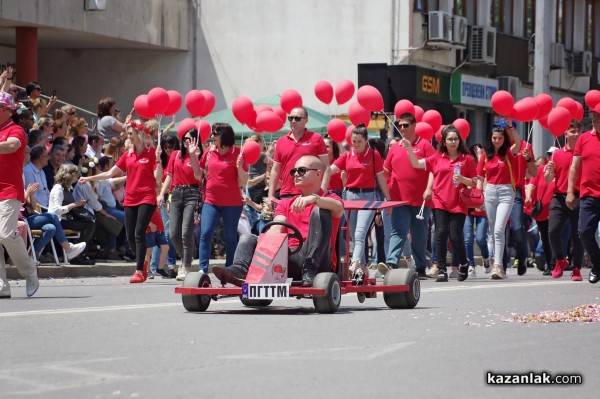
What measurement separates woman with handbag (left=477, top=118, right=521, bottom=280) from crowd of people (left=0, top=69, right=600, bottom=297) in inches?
0.8

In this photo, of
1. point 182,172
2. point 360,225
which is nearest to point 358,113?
point 360,225

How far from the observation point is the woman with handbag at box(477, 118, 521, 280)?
64.9 feet

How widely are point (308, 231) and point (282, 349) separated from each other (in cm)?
311

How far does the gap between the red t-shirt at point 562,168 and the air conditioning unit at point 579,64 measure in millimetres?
28631

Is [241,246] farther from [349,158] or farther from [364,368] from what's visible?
[349,158]

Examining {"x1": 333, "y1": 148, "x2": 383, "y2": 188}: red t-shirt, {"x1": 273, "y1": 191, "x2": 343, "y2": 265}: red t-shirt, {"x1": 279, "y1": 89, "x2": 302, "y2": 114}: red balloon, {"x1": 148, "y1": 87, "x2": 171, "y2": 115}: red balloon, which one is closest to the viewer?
{"x1": 273, "y1": 191, "x2": 343, "y2": 265}: red t-shirt

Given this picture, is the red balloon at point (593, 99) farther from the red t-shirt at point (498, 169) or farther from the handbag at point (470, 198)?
the handbag at point (470, 198)

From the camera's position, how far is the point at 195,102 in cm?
2086

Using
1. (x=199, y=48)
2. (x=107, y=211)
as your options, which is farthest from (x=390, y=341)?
(x=199, y=48)

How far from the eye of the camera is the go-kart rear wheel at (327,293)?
480 inches

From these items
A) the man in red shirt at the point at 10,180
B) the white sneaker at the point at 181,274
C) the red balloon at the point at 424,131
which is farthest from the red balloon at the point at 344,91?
the man in red shirt at the point at 10,180

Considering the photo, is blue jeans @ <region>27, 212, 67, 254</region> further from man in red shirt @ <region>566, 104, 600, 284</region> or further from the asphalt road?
man in red shirt @ <region>566, 104, 600, 284</region>

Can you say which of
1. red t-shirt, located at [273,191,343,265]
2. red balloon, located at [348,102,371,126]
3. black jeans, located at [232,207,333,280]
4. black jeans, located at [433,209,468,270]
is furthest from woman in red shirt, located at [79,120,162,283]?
black jeans, located at [232,207,333,280]

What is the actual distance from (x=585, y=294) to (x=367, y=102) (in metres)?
6.76
